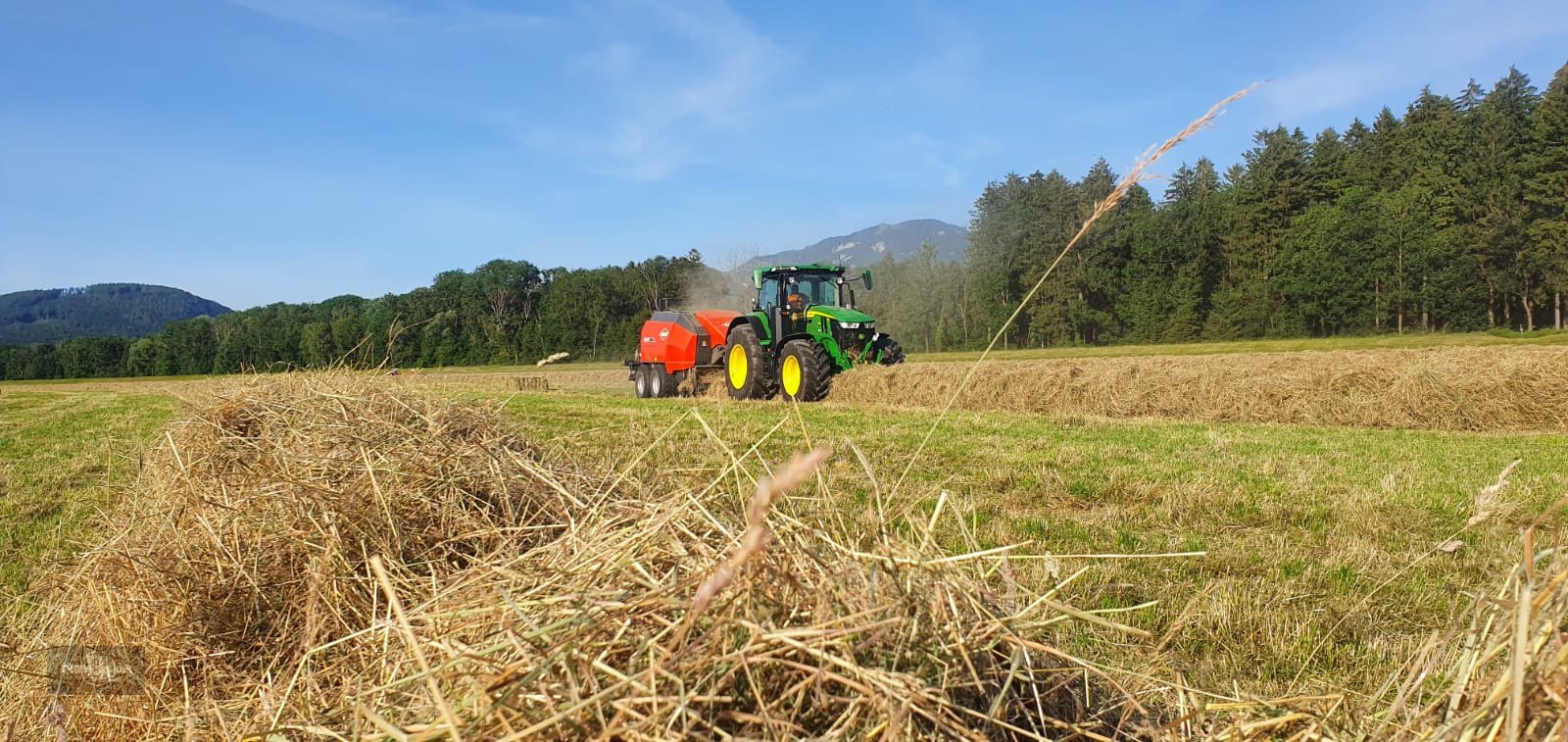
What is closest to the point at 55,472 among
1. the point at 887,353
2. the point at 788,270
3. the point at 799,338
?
the point at 799,338

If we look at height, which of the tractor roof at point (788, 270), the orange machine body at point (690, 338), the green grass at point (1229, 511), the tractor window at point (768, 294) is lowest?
the green grass at point (1229, 511)

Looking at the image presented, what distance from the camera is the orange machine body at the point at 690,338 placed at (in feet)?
59.6

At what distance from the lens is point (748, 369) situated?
15641mm

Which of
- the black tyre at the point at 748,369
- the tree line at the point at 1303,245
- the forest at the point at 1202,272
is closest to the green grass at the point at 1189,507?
the black tyre at the point at 748,369

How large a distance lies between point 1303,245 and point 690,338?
4123 centimetres

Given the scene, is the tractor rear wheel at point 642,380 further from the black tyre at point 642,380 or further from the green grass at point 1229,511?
the green grass at point 1229,511

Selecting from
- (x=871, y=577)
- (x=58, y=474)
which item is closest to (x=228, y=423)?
(x=871, y=577)

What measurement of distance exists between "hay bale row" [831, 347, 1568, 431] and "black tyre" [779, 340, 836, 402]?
423 millimetres

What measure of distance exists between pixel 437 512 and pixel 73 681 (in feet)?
3.79

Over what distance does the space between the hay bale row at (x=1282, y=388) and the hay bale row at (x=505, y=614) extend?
10.9m

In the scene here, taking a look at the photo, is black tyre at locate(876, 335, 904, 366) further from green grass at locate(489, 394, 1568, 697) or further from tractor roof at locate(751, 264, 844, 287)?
green grass at locate(489, 394, 1568, 697)

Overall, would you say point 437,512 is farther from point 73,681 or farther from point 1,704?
point 1,704

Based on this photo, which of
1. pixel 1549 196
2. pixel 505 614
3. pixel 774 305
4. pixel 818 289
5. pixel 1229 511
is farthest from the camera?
pixel 1549 196

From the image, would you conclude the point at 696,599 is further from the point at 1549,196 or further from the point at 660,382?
the point at 1549,196
